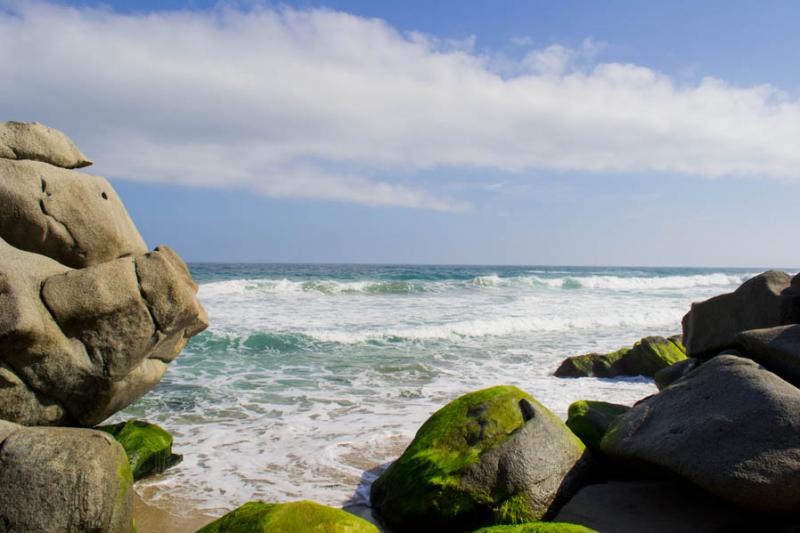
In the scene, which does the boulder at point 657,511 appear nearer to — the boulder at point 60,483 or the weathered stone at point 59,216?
the boulder at point 60,483

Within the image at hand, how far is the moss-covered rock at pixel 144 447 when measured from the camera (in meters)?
5.79

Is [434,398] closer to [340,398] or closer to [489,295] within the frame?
[340,398]

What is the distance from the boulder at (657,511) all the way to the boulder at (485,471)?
21 centimetres

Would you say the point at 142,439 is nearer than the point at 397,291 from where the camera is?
Yes

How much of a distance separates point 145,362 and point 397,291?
25.1 meters

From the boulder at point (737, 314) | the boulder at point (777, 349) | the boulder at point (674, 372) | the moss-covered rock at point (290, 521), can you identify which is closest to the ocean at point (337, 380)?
the boulder at point (674, 372)

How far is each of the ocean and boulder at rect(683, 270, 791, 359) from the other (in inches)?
81.7

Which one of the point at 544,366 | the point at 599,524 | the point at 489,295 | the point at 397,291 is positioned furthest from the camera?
the point at 397,291

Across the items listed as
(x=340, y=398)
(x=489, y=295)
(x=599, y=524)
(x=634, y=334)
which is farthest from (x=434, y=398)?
(x=489, y=295)

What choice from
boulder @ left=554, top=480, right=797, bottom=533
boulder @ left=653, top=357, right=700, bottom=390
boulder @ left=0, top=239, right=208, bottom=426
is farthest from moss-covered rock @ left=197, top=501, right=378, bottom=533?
boulder @ left=653, top=357, right=700, bottom=390

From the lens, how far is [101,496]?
4020 millimetres

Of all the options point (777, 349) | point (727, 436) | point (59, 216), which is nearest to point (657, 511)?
point (727, 436)

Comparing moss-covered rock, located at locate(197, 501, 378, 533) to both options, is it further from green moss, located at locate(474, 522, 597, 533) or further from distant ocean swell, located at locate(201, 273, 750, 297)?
distant ocean swell, located at locate(201, 273, 750, 297)

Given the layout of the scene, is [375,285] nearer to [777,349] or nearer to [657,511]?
[777,349]
